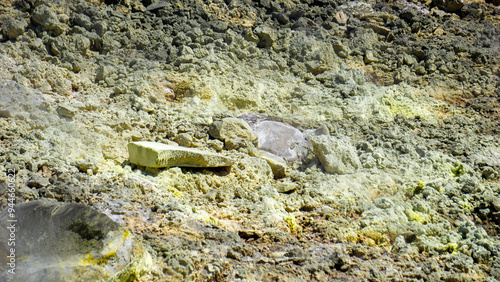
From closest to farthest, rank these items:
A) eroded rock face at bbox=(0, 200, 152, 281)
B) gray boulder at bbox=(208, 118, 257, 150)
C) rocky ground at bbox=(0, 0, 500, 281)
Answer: eroded rock face at bbox=(0, 200, 152, 281)
rocky ground at bbox=(0, 0, 500, 281)
gray boulder at bbox=(208, 118, 257, 150)

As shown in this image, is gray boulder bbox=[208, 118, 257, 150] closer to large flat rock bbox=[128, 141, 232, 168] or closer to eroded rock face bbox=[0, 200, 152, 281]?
large flat rock bbox=[128, 141, 232, 168]

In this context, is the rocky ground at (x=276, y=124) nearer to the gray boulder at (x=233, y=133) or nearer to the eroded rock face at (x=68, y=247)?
the gray boulder at (x=233, y=133)

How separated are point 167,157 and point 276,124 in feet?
5.21

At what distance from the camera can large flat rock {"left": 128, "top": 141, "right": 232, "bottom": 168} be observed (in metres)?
3.20

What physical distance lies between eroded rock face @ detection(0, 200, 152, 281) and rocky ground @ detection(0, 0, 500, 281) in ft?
0.77

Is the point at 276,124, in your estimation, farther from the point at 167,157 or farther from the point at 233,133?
the point at 167,157

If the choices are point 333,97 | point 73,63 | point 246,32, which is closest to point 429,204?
point 333,97

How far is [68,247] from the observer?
2062 millimetres

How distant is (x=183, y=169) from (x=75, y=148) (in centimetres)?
85

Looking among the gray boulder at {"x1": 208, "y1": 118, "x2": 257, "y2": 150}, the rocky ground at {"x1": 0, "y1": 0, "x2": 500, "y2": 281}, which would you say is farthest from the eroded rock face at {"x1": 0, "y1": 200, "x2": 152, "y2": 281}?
the gray boulder at {"x1": 208, "y1": 118, "x2": 257, "y2": 150}

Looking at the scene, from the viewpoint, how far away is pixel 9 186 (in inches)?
101

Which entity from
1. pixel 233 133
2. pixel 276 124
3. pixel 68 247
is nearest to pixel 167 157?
pixel 233 133

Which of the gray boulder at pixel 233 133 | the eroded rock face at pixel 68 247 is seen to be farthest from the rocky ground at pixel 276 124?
the eroded rock face at pixel 68 247

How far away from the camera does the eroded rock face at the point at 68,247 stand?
195 centimetres
